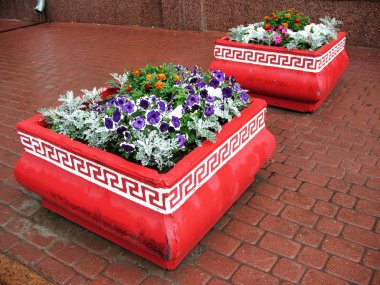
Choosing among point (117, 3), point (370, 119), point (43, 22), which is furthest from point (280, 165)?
point (43, 22)

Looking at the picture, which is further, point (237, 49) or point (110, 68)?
point (110, 68)

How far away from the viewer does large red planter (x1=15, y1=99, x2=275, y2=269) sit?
8.73 feet

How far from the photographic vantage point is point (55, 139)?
3.08m

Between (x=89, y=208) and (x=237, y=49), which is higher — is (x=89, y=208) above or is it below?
below

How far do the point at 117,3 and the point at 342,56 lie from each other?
265 inches

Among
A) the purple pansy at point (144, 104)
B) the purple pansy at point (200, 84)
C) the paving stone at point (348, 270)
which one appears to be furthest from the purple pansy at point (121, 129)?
the paving stone at point (348, 270)

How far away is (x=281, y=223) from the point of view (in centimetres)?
334

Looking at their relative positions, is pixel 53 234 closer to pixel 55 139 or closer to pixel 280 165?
pixel 55 139

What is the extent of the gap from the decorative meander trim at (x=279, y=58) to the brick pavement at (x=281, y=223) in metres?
0.61

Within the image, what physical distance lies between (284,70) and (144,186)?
3139mm

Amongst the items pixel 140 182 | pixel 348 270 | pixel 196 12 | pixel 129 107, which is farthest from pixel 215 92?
pixel 196 12

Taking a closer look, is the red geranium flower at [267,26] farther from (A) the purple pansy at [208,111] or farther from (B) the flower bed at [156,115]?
(A) the purple pansy at [208,111]

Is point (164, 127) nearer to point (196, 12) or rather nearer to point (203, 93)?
point (203, 93)

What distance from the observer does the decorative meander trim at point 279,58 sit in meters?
5.00
